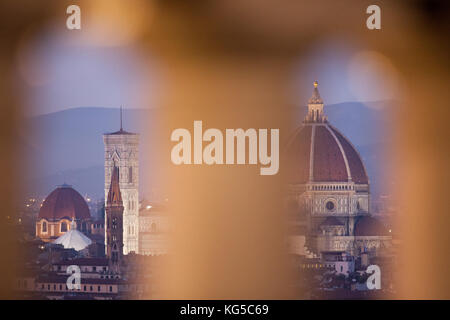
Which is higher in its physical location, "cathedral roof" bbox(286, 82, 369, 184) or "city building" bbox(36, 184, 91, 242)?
"cathedral roof" bbox(286, 82, 369, 184)

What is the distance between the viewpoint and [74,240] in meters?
9.74

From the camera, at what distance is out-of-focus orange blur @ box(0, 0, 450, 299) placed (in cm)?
980

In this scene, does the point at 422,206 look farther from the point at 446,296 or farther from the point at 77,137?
the point at 77,137

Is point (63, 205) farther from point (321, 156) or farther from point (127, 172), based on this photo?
point (321, 156)

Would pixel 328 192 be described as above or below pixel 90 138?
below

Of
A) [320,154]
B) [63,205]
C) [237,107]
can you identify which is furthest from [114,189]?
[320,154]

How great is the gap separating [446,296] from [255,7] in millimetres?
2713

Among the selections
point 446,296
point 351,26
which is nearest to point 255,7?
point 351,26

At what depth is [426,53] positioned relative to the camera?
388 inches

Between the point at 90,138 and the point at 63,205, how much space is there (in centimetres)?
56

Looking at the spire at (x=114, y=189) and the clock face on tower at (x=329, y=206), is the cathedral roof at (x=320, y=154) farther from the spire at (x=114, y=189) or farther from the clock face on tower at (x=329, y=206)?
the spire at (x=114, y=189)

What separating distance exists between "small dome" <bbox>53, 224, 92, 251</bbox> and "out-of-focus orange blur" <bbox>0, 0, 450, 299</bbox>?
401 millimetres

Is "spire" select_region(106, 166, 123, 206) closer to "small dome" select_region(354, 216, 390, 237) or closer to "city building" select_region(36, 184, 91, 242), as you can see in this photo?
"city building" select_region(36, 184, 91, 242)

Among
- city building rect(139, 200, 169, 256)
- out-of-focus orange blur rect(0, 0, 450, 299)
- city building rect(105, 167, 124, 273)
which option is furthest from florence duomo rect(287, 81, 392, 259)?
city building rect(105, 167, 124, 273)
